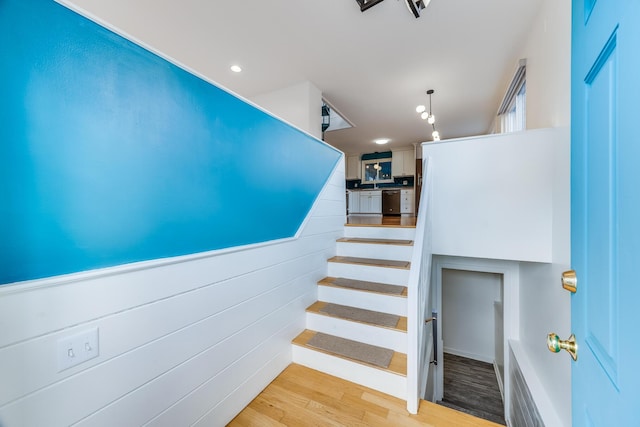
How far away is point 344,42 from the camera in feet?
8.40

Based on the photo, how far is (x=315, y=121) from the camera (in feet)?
11.6

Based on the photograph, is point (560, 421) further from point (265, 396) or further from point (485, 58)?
point (485, 58)

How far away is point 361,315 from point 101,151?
1.94 m

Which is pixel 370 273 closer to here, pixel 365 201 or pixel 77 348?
pixel 77 348

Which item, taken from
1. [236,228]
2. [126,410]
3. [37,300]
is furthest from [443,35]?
[126,410]

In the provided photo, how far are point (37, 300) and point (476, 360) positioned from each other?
643cm

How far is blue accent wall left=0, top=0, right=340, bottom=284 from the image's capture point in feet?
2.24

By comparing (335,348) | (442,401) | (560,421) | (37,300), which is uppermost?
(37,300)

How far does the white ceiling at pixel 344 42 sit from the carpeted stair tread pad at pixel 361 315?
245cm

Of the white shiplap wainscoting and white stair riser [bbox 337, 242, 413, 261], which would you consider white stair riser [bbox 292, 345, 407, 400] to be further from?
white stair riser [bbox 337, 242, 413, 261]

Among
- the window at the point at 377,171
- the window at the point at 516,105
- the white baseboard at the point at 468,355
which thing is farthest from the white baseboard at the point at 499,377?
the window at the point at 377,171

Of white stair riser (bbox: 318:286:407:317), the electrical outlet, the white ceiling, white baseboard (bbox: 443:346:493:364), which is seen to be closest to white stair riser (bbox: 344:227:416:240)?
white stair riser (bbox: 318:286:407:317)

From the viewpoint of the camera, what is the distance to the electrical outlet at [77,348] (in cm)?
78

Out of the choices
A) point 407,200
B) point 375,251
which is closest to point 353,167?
point 407,200
